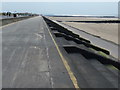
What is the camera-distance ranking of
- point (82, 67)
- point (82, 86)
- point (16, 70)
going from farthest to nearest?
point (82, 67) < point (16, 70) < point (82, 86)

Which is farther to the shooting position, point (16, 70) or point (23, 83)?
point (16, 70)

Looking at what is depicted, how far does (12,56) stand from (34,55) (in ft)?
3.97

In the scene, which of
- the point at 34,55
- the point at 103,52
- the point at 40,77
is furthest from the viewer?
the point at 103,52

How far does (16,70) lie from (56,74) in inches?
66.1

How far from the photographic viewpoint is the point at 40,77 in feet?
21.4

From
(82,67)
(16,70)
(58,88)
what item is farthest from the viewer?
(82,67)

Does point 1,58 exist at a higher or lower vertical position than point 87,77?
higher

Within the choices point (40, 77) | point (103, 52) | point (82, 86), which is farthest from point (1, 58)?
point (103, 52)

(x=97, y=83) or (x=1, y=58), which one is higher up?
(x=1, y=58)

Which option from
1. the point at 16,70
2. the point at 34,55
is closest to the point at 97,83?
the point at 16,70

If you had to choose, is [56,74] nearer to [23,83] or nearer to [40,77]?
[40,77]

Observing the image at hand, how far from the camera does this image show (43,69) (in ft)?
24.5

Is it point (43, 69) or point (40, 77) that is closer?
point (40, 77)

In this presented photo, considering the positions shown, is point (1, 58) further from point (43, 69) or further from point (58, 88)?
point (58, 88)
